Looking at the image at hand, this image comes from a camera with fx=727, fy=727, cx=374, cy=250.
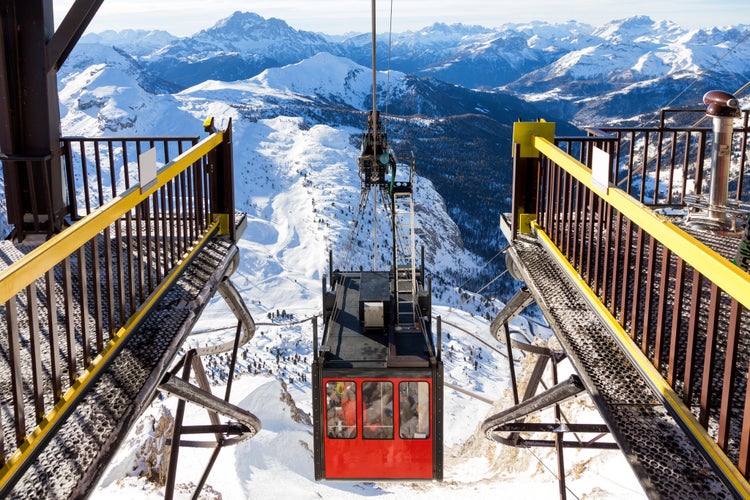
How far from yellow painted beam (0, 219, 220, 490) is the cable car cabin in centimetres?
282

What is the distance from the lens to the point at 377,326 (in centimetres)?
867

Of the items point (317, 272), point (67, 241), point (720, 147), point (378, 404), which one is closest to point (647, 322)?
point (67, 241)

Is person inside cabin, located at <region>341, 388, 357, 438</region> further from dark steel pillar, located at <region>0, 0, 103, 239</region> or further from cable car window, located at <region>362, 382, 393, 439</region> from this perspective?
dark steel pillar, located at <region>0, 0, 103, 239</region>

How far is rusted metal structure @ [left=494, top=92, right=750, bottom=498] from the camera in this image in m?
3.16

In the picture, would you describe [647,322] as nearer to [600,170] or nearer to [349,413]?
[600,170]

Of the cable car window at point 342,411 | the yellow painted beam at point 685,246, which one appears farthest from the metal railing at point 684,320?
the cable car window at point 342,411

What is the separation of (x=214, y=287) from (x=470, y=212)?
137627 millimetres

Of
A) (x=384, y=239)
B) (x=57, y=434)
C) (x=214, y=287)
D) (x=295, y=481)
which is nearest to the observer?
(x=57, y=434)

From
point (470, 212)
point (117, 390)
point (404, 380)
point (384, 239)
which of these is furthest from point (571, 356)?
point (470, 212)

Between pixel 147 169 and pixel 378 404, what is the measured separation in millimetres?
4461

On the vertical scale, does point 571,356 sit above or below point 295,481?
above

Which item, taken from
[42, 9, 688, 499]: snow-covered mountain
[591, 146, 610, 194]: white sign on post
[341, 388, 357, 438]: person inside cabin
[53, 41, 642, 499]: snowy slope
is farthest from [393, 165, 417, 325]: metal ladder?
[591, 146, 610, 194]: white sign on post

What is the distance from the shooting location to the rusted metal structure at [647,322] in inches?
125

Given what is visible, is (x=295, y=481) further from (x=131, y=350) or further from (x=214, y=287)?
(x=131, y=350)
